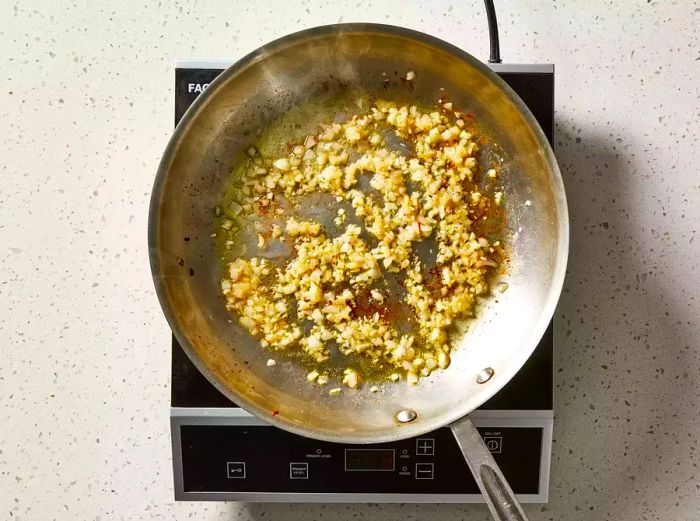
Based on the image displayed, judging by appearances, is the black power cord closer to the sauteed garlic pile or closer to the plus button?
the sauteed garlic pile

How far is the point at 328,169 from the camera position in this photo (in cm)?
81

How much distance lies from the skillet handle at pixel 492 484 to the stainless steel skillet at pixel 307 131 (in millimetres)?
39

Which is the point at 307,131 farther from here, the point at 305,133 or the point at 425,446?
the point at 425,446

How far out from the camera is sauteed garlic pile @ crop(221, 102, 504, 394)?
804mm

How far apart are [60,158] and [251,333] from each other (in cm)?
32

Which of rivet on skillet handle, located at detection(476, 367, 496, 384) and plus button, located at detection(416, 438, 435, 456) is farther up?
rivet on skillet handle, located at detection(476, 367, 496, 384)

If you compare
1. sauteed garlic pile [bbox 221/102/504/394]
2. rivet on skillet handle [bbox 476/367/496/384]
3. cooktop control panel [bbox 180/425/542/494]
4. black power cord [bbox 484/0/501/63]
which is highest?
black power cord [bbox 484/0/501/63]

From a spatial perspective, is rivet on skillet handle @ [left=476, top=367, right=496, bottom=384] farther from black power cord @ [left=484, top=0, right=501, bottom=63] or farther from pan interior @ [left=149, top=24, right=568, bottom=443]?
black power cord @ [left=484, top=0, right=501, bottom=63]

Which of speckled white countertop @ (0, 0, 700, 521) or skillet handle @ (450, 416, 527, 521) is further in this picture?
speckled white countertop @ (0, 0, 700, 521)

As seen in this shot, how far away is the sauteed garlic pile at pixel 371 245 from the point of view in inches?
31.7

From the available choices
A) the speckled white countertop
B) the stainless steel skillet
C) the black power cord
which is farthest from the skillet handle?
the black power cord

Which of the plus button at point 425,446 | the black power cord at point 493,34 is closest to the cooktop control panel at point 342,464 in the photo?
the plus button at point 425,446

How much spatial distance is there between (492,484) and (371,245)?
292 millimetres

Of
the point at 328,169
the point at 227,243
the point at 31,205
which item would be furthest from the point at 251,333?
the point at 31,205
